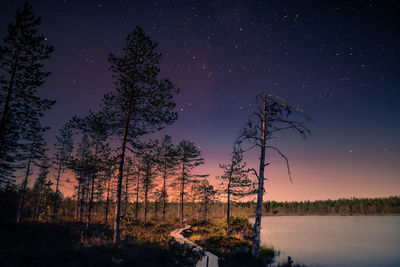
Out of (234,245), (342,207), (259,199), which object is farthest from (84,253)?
(342,207)

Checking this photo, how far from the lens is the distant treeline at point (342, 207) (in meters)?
125

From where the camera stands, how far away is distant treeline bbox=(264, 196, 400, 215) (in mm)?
124625

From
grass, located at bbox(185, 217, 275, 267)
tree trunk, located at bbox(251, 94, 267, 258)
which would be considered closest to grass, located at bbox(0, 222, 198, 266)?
grass, located at bbox(185, 217, 275, 267)

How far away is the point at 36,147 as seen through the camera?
32375mm

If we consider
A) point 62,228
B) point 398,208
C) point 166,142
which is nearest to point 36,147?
point 62,228

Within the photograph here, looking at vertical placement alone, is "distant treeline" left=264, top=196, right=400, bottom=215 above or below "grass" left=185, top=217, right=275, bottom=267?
below

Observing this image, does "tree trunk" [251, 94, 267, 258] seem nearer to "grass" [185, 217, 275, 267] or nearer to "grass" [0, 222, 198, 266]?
"grass" [185, 217, 275, 267]

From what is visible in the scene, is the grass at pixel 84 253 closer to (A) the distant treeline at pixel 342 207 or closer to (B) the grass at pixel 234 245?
(B) the grass at pixel 234 245

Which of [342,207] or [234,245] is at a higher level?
[234,245]

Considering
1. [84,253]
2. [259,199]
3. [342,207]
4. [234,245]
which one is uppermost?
[259,199]

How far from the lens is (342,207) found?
134 meters

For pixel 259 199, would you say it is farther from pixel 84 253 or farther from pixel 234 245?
pixel 84 253

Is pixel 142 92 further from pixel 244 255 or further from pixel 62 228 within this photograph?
pixel 62 228

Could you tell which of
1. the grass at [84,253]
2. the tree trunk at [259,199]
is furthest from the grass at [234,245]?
the grass at [84,253]
